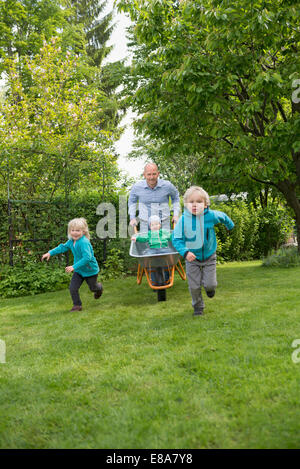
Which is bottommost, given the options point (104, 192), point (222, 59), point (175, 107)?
point (104, 192)

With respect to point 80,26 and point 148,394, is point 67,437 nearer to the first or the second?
point 148,394

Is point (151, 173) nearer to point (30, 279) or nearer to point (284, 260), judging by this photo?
point (30, 279)

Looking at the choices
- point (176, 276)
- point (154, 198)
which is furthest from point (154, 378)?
point (176, 276)

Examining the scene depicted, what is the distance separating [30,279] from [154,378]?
5264mm

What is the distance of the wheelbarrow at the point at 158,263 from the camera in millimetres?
5469

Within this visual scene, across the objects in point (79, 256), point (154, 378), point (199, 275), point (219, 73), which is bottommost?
point (154, 378)

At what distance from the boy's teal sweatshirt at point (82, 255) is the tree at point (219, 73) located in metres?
3.33

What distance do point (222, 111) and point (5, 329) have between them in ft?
18.5

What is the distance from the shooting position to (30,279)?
7.55 metres

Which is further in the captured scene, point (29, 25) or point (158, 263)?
point (29, 25)

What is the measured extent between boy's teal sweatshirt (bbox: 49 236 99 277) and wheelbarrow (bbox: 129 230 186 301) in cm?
60

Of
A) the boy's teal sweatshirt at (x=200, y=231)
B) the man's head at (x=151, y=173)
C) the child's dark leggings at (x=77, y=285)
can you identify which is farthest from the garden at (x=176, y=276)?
the man's head at (x=151, y=173)

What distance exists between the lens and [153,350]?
3492 millimetres

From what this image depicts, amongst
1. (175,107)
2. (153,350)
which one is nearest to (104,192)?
(175,107)
